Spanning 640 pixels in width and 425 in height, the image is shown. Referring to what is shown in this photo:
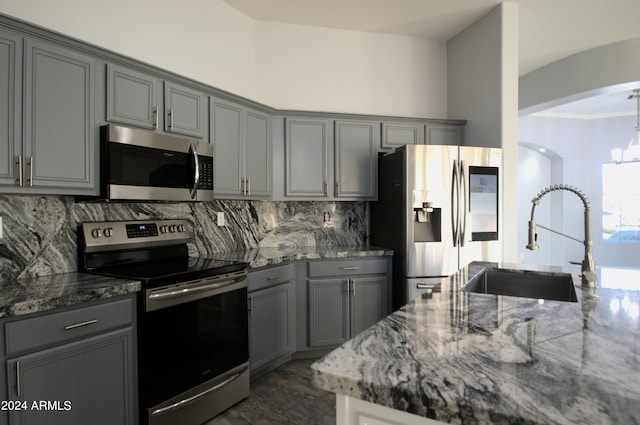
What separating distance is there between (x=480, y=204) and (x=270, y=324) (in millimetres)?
2012

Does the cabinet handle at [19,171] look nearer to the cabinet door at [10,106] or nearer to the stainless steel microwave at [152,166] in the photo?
the cabinet door at [10,106]

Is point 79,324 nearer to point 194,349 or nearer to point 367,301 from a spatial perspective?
point 194,349

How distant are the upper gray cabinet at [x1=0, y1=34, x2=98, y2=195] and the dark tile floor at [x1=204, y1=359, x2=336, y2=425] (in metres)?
1.59

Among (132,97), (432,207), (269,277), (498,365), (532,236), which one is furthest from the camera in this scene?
(432,207)

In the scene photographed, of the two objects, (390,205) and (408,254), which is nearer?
(408,254)

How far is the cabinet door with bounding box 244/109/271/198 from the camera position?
3.10 metres

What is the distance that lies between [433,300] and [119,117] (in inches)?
78.5

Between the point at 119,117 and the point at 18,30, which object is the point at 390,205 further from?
the point at 18,30

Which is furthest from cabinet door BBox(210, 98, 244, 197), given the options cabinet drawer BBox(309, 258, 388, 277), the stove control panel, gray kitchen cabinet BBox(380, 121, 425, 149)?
gray kitchen cabinet BBox(380, 121, 425, 149)

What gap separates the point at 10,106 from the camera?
1.76 metres

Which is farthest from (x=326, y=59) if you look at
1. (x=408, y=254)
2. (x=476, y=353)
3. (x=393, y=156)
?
(x=476, y=353)

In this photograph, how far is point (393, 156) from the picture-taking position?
3.30 m

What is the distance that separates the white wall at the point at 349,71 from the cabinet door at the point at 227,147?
797 mm

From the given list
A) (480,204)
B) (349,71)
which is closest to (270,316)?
(480,204)
